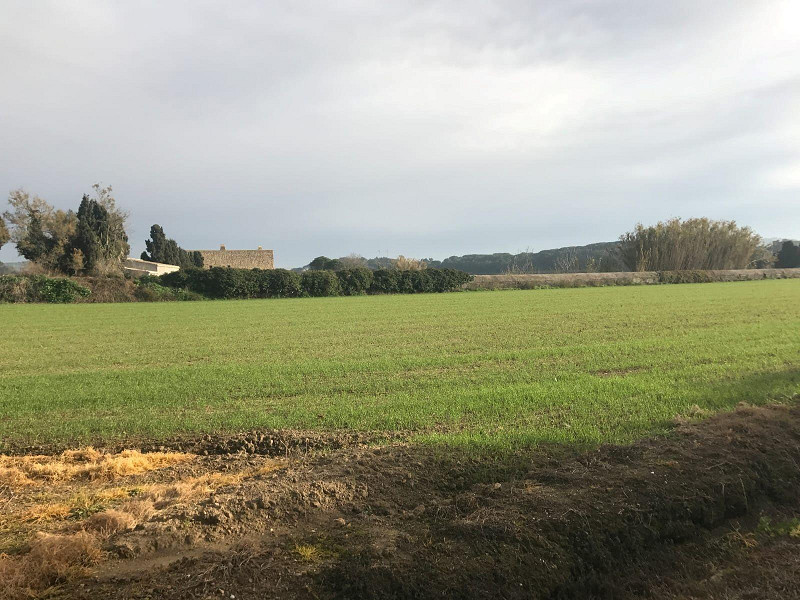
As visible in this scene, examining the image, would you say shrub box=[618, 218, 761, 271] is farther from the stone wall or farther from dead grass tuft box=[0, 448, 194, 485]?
dead grass tuft box=[0, 448, 194, 485]

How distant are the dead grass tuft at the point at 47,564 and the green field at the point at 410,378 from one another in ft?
11.9

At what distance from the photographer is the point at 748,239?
81.9 metres

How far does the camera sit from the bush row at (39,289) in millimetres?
40844

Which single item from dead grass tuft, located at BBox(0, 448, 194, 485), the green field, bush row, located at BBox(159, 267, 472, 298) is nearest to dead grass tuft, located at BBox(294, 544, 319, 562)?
the green field

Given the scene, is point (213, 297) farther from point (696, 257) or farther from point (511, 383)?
point (696, 257)

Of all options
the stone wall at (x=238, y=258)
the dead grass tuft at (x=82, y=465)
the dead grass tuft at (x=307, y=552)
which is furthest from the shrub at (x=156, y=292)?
the dead grass tuft at (x=307, y=552)

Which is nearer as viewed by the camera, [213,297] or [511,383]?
[511,383]

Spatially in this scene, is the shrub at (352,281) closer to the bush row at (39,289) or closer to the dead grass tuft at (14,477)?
the bush row at (39,289)

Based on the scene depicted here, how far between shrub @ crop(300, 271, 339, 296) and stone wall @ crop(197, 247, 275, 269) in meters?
29.1

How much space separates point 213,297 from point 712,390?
146 ft

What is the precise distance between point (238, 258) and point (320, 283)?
35.4 meters

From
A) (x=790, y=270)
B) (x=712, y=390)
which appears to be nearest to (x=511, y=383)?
(x=712, y=390)

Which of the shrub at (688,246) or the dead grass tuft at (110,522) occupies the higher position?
the shrub at (688,246)

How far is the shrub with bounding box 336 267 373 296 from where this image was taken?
50812 millimetres
